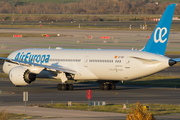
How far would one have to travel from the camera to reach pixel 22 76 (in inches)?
1740

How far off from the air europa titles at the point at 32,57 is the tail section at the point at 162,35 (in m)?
11.5

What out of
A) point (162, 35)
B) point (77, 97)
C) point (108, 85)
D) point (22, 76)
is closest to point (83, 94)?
point (77, 97)

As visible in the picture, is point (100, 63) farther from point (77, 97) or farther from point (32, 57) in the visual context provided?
point (32, 57)

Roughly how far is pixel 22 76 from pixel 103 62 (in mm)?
8446

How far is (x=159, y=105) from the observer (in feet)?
115

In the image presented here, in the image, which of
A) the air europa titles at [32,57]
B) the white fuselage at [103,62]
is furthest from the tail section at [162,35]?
the air europa titles at [32,57]

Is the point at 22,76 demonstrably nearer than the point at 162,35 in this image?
No

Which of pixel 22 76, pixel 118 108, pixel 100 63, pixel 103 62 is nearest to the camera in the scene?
pixel 118 108

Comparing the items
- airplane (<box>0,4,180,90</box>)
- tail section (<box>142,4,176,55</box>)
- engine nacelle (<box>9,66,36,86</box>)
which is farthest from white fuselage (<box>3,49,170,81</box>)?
engine nacelle (<box>9,66,36,86</box>)

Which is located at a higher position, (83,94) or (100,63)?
(100,63)

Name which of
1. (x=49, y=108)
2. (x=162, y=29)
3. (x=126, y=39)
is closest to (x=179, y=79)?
(x=162, y=29)

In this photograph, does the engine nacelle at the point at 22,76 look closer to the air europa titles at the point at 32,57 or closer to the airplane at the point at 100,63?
the airplane at the point at 100,63

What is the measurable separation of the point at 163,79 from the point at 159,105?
68.8 feet

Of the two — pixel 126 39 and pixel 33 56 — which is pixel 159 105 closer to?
pixel 33 56
